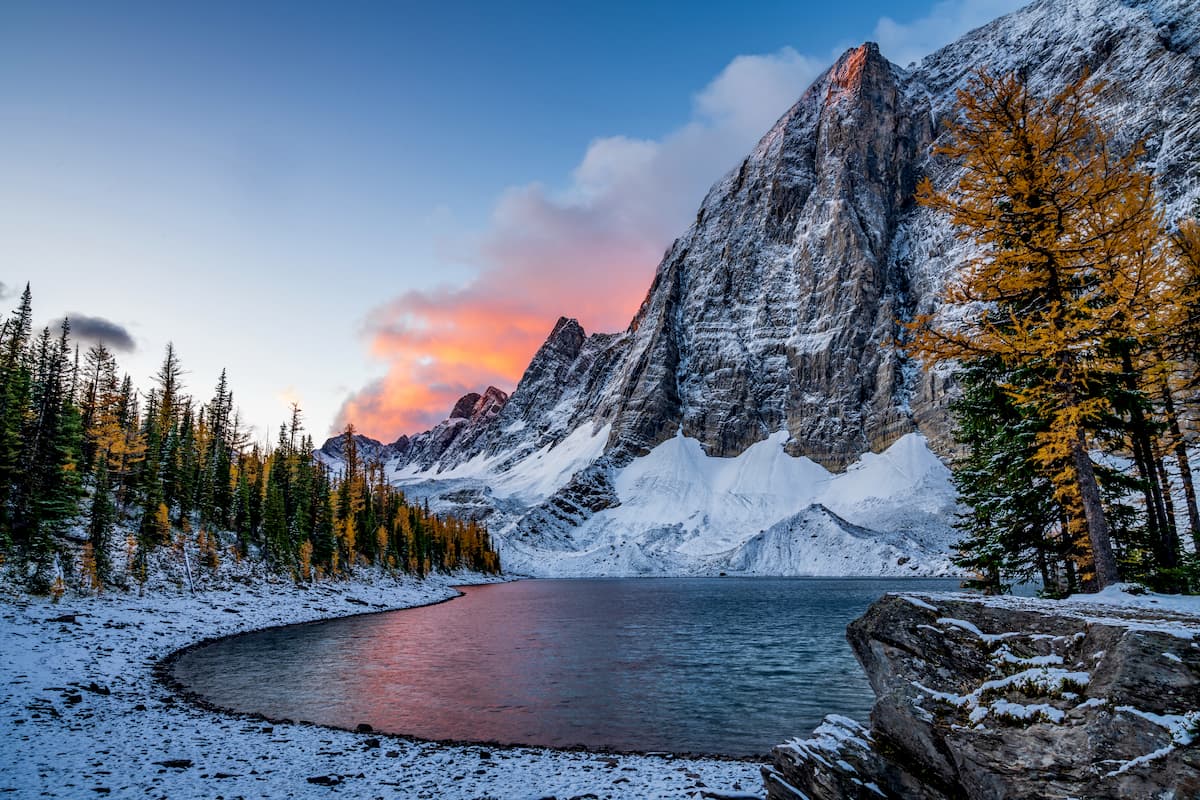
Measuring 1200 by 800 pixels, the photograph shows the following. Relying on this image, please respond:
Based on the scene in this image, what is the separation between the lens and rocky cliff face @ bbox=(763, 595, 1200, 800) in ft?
21.9

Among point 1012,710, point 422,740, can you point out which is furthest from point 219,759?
point 1012,710

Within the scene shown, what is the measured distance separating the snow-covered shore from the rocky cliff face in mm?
4739

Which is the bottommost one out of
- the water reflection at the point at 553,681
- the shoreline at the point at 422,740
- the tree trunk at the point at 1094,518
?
the water reflection at the point at 553,681

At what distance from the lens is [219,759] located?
606 inches

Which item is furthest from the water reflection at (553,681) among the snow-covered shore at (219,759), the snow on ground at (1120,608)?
the snow on ground at (1120,608)

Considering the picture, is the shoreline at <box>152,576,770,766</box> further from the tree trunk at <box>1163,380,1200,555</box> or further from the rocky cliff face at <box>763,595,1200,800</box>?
the tree trunk at <box>1163,380,1200,555</box>

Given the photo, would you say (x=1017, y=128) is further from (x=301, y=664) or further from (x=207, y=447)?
(x=207, y=447)

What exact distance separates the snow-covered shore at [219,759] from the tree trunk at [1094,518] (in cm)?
959

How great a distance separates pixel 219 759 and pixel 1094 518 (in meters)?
22.9

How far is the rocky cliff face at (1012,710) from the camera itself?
21.9ft

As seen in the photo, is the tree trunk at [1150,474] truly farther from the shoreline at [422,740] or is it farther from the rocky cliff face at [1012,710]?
the shoreline at [422,740]

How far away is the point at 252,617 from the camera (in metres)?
50.8

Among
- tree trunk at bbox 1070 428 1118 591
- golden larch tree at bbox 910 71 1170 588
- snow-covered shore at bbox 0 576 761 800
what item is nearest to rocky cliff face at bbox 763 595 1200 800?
tree trunk at bbox 1070 428 1118 591

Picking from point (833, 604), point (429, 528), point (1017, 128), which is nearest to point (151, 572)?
point (1017, 128)
